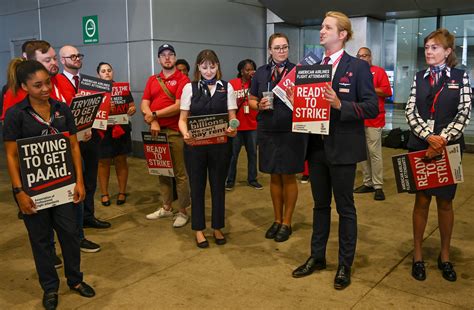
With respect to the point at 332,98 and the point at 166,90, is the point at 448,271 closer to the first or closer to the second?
the point at 332,98

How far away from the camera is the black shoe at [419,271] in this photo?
12.4ft

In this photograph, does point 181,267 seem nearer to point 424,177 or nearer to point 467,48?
point 424,177

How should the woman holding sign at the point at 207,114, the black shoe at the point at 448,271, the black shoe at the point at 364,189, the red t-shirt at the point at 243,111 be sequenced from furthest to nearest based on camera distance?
1. the red t-shirt at the point at 243,111
2. the black shoe at the point at 364,189
3. the woman holding sign at the point at 207,114
4. the black shoe at the point at 448,271

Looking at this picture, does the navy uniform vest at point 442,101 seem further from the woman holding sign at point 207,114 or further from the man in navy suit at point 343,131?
the woman holding sign at point 207,114

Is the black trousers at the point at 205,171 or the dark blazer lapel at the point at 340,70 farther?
the black trousers at the point at 205,171

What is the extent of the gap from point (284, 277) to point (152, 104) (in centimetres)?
254

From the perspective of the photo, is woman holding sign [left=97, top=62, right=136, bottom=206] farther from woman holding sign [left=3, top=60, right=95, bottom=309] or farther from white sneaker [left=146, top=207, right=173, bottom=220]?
woman holding sign [left=3, top=60, right=95, bottom=309]

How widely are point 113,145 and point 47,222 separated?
2.80 metres

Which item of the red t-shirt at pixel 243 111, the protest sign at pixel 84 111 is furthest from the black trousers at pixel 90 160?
the red t-shirt at pixel 243 111

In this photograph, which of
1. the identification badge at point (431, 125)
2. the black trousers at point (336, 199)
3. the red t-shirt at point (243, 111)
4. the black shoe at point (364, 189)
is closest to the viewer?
the black trousers at point (336, 199)

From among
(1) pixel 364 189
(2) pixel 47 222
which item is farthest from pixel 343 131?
→ (1) pixel 364 189

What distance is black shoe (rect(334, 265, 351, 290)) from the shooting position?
11.9 feet

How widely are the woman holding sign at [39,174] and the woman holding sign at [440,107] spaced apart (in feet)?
8.52

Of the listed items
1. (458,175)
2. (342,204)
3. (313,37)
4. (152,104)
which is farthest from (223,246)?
(313,37)
